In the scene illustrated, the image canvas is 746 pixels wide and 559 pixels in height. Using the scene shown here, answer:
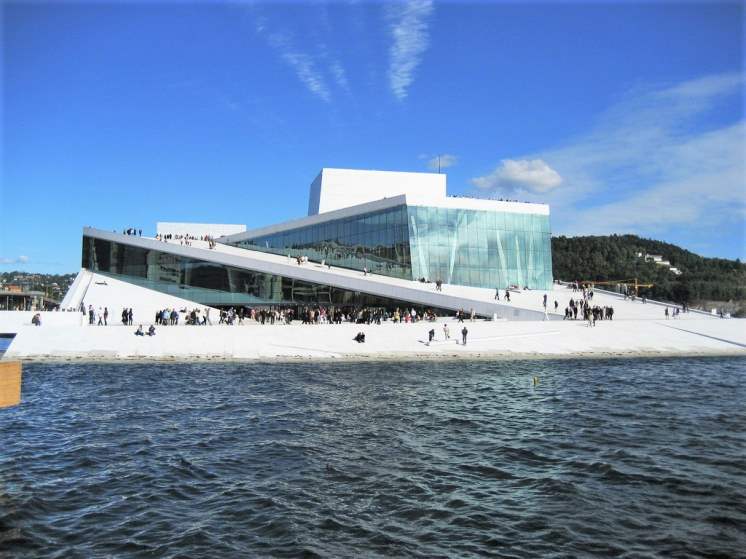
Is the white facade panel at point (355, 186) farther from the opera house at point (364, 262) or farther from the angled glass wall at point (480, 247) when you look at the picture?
the angled glass wall at point (480, 247)

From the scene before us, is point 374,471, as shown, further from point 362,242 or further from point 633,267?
point 633,267

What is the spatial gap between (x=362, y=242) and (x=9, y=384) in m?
34.5

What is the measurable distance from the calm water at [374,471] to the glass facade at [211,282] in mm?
17778

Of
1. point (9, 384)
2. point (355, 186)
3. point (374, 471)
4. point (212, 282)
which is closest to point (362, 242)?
point (212, 282)

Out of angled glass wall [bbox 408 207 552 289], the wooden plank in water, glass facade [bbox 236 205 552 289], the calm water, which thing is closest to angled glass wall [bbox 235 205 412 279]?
glass facade [bbox 236 205 552 289]

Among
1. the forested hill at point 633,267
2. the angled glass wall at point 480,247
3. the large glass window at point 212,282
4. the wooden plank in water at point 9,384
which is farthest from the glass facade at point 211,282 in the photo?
the forested hill at point 633,267

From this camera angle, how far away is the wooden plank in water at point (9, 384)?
16.6ft

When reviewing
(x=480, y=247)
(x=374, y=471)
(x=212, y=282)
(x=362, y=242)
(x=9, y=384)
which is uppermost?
(x=362, y=242)

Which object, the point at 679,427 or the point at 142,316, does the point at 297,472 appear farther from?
the point at 142,316

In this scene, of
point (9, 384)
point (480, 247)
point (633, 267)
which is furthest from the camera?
point (633, 267)

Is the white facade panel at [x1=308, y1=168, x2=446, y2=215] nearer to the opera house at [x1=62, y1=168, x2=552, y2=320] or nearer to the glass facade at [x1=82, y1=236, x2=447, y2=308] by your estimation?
the opera house at [x1=62, y1=168, x2=552, y2=320]

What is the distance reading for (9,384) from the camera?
5.10 meters

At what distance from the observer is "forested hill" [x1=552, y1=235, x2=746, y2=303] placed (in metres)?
73.4

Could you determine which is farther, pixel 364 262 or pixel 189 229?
pixel 189 229
